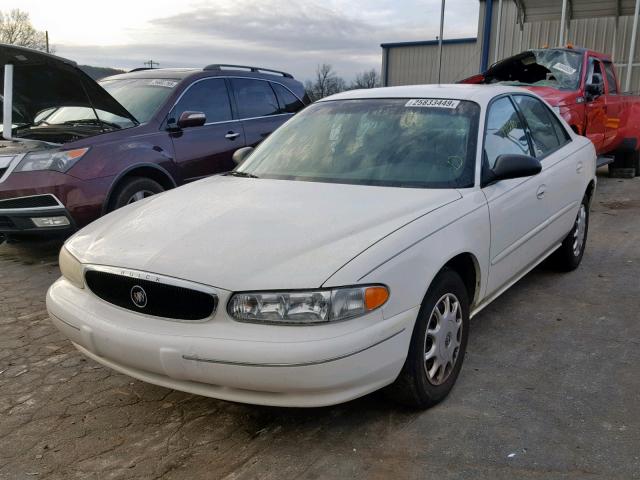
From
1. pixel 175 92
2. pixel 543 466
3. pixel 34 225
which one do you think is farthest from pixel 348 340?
pixel 175 92

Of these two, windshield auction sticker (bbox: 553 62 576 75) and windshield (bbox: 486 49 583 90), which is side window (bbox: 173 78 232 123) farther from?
windshield auction sticker (bbox: 553 62 576 75)

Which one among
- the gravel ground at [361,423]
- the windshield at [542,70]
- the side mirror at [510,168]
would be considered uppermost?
the windshield at [542,70]

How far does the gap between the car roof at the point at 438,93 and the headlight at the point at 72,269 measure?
7.02 feet

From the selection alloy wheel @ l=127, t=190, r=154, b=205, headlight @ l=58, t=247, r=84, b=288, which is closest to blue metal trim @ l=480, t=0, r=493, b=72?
alloy wheel @ l=127, t=190, r=154, b=205

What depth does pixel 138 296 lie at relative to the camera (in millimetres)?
2592

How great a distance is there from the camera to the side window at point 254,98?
687cm

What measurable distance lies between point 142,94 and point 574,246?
447cm

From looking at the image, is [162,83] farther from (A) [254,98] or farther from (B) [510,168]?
(B) [510,168]

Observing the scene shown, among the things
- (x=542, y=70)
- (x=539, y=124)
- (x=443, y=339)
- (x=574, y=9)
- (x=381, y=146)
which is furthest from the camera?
(x=574, y=9)

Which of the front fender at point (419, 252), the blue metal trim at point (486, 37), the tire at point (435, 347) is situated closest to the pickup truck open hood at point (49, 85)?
the front fender at point (419, 252)

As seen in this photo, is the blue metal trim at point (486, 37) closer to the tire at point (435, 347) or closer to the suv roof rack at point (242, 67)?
the suv roof rack at point (242, 67)

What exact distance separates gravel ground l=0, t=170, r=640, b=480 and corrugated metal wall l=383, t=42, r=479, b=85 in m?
24.8

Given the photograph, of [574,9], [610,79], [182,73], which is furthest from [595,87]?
[574,9]

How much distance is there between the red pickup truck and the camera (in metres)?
8.09
